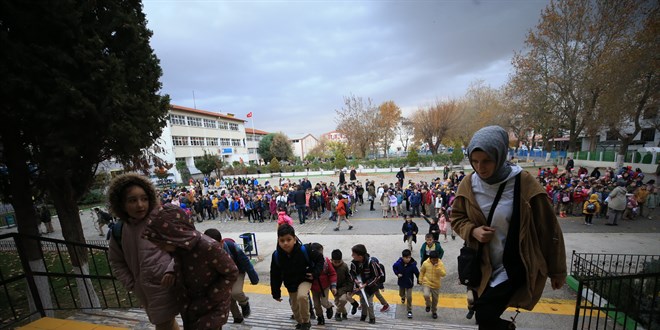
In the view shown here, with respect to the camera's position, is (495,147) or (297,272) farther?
(297,272)

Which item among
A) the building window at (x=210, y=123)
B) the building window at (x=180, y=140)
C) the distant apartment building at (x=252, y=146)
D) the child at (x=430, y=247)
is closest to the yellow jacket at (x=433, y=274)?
the child at (x=430, y=247)

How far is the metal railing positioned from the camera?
3.00 meters

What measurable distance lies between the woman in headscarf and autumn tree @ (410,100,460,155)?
38.5 meters

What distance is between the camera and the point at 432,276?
183 inches

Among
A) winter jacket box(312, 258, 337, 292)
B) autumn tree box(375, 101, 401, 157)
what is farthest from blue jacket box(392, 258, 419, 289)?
autumn tree box(375, 101, 401, 157)

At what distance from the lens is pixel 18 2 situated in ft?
12.1

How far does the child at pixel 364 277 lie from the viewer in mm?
4367

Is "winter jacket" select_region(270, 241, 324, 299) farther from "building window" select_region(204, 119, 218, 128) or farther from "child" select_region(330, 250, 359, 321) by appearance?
"building window" select_region(204, 119, 218, 128)

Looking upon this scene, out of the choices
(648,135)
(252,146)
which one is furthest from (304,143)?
(648,135)

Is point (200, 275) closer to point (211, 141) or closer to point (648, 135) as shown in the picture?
point (211, 141)

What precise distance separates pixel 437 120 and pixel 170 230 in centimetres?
3957

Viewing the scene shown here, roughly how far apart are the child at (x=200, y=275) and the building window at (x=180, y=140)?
135 feet

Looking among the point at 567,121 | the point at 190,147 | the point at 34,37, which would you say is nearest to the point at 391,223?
the point at 34,37

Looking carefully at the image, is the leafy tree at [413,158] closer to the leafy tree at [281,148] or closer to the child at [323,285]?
the child at [323,285]
